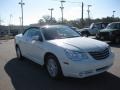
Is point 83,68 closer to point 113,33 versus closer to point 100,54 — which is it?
point 100,54

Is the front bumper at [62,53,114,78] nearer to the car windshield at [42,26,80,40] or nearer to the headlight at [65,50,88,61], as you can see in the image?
the headlight at [65,50,88,61]

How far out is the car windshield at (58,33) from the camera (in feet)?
21.6

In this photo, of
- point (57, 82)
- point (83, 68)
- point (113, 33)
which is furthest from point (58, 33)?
point (113, 33)

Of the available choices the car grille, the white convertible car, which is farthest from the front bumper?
the car grille

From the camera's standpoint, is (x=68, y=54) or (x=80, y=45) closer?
(x=68, y=54)

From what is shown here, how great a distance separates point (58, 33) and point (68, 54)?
168 centimetres

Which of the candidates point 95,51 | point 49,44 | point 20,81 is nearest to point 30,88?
point 20,81

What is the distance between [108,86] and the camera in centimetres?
518

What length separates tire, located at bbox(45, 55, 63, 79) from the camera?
565cm

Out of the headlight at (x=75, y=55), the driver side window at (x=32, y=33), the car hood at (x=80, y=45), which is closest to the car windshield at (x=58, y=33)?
the driver side window at (x=32, y=33)

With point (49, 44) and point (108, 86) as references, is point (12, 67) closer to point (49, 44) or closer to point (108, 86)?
point (49, 44)

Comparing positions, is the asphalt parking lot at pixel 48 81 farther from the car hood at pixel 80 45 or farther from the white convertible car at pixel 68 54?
the car hood at pixel 80 45

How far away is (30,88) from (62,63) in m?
1.07

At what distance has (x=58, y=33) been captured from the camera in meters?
6.82
